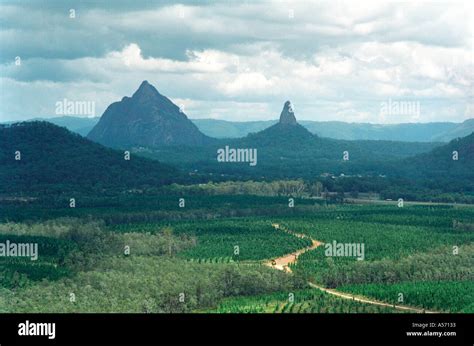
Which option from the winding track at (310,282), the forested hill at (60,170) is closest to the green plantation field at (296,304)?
the winding track at (310,282)

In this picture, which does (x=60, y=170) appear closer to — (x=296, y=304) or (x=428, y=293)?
(x=296, y=304)

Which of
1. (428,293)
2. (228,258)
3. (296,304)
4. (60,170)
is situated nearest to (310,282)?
(296,304)

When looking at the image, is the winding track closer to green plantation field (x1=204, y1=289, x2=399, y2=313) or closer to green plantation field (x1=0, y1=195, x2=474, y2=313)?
green plantation field (x1=0, y1=195, x2=474, y2=313)

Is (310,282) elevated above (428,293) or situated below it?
below

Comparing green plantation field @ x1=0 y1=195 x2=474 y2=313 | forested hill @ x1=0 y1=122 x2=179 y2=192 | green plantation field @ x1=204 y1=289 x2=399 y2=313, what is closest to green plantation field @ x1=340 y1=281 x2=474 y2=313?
green plantation field @ x1=0 y1=195 x2=474 y2=313

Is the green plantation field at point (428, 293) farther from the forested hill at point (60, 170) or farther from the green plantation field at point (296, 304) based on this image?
the forested hill at point (60, 170)
